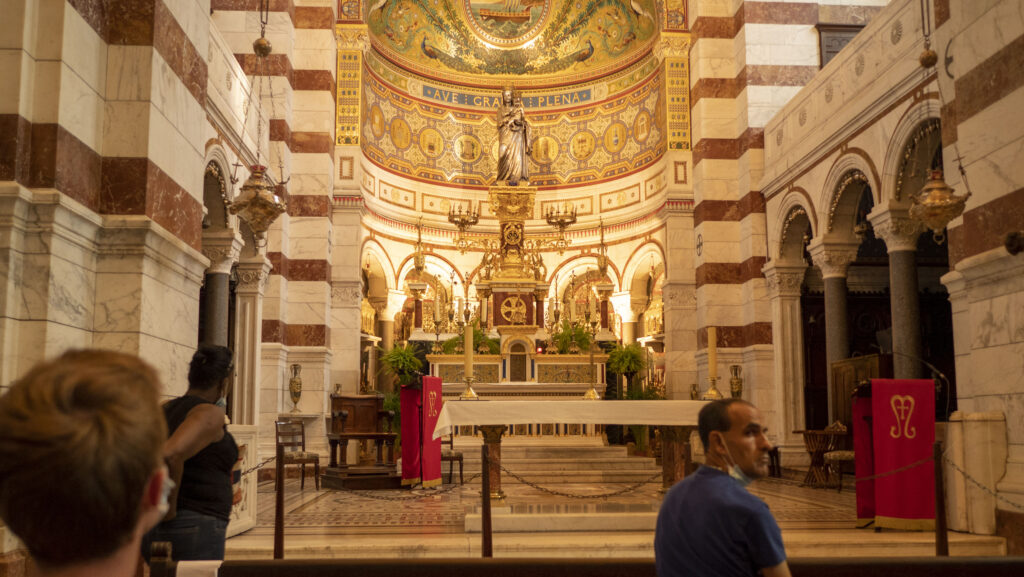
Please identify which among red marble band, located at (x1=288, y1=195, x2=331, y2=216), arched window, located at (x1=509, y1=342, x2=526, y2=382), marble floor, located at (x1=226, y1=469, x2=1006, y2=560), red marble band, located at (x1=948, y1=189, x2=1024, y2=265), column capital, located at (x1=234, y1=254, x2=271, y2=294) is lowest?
marble floor, located at (x1=226, y1=469, x2=1006, y2=560)

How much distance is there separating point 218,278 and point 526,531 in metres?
5.81

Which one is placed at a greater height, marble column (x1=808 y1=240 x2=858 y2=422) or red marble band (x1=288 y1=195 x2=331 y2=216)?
red marble band (x1=288 y1=195 x2=331 y2=216)

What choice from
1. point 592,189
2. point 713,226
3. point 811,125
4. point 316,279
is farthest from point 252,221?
point 592,189

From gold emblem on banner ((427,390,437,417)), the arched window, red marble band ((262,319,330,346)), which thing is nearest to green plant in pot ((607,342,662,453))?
the arched window

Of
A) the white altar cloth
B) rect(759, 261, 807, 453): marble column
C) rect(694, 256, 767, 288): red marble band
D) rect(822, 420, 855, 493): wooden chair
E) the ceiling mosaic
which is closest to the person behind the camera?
the white altar cloth

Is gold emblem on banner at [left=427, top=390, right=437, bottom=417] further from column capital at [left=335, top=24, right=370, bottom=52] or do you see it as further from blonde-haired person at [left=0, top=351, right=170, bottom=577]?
blonde-haired person at [left=0, top=351, right=170, bottom=577]

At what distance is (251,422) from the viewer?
40.5 ft

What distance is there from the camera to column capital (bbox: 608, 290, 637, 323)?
64.4 ft

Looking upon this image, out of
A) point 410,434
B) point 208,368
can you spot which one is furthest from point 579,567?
point 410,434

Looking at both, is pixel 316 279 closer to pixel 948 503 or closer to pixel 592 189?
pixel 592 189

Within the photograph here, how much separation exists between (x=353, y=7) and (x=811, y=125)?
862 centimetres

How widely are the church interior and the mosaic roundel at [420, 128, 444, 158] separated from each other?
63 mm

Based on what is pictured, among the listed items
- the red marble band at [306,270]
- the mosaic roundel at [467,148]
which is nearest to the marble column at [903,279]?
the red marble band at [306,270]

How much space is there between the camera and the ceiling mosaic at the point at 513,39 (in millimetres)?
19547
